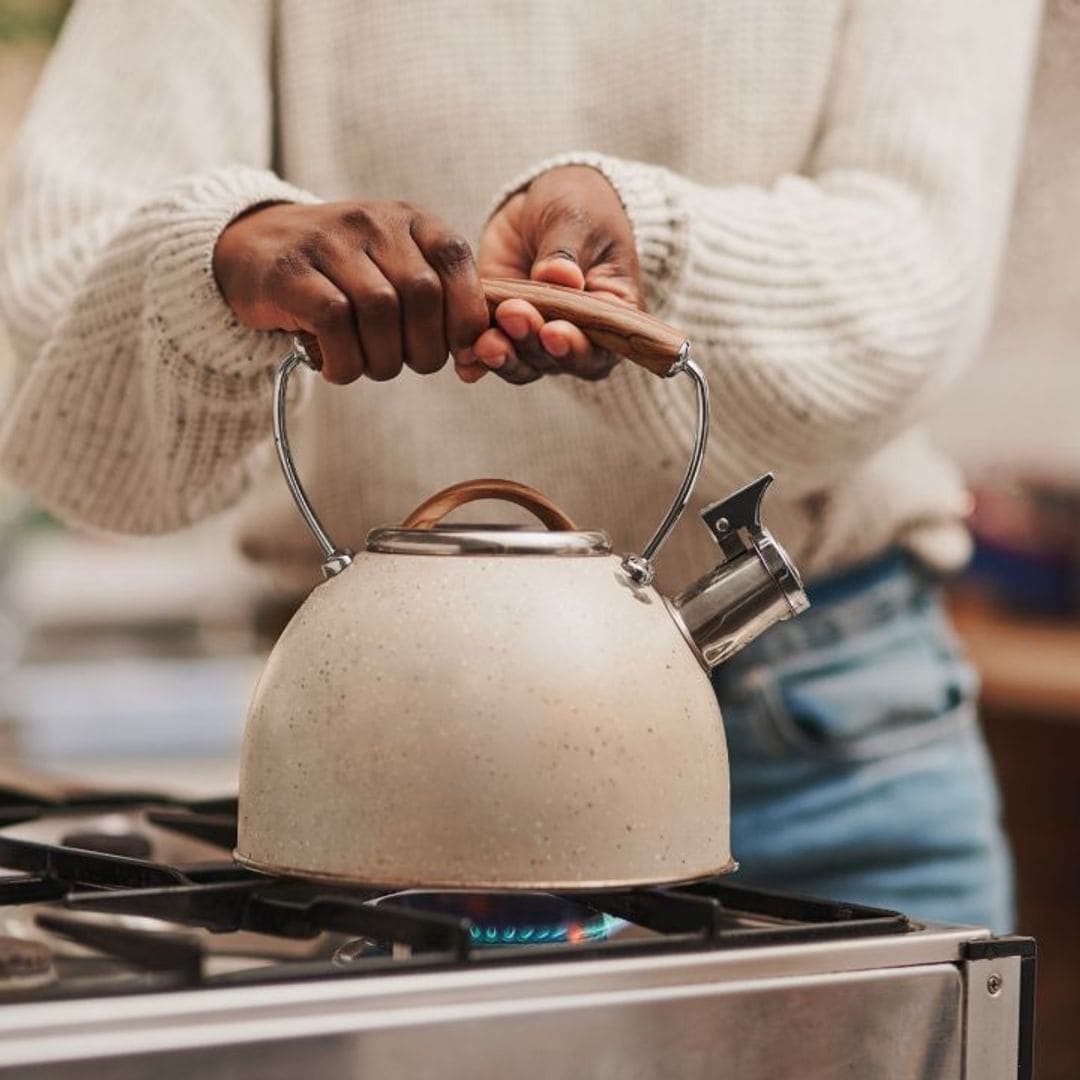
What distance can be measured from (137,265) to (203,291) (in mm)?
92

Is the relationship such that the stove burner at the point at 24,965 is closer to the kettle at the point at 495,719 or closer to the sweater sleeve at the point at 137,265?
the kettle at the point at 495,719

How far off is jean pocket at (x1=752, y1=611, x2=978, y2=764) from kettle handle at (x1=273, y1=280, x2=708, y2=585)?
48 cm

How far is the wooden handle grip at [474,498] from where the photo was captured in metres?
0.77

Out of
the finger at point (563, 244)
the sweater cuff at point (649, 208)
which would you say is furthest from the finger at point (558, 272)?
the sweater cuff at point (649, 208)

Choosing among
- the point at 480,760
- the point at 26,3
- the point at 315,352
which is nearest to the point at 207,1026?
the point at 480,760

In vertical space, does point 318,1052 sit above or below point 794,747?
below

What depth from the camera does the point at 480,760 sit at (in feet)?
2.23

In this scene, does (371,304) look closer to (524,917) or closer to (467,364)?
(467,364)

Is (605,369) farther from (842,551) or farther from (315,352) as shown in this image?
(842,551)


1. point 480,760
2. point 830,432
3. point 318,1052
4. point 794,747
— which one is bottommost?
point 318,1052

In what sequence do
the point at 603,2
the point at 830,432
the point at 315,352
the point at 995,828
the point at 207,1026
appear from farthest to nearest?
the point at 995,828
the point at 603,2
the point at 830,432
the point at 315,352
the point at 207,1026

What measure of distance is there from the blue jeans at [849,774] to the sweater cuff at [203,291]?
47 cm

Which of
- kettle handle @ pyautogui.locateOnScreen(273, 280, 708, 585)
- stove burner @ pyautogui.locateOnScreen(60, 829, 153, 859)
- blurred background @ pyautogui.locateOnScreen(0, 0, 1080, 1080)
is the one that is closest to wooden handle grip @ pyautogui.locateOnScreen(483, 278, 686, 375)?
kettle handle @ pyautogui.locateOnScreen(273, 280, 708, 585)

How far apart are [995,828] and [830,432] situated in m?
0.42
